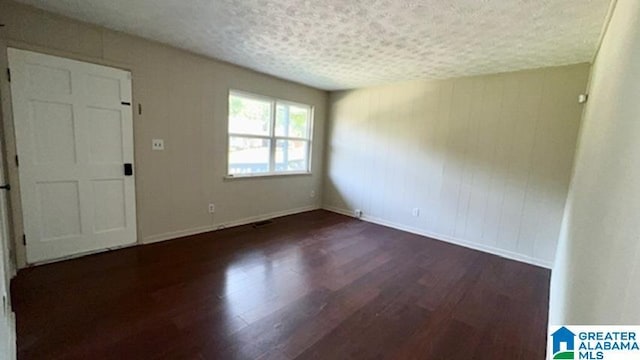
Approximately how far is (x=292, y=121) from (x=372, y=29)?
287 centimetres

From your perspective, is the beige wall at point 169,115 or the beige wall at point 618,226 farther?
the beige wall at point 169,115

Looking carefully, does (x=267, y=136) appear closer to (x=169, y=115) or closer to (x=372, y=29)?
(x=169, y=115)

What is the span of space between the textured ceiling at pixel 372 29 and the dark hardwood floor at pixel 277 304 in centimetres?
246

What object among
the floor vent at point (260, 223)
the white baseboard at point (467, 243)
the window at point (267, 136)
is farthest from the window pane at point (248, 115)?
the white baseboard at point (467, 243)

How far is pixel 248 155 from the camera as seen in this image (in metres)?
4.59

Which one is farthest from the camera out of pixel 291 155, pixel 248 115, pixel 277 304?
pixel 291 155

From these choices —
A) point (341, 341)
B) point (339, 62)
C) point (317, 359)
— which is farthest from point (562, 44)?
point (317, 359)

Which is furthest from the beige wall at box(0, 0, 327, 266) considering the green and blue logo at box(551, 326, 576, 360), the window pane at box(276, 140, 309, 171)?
the green and blue logo at box(551, 326, 576, 360)

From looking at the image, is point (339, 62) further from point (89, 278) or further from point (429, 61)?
point (89, 278)

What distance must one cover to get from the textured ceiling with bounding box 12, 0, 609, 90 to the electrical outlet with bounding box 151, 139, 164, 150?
118 centimetres

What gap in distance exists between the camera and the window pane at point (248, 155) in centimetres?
435

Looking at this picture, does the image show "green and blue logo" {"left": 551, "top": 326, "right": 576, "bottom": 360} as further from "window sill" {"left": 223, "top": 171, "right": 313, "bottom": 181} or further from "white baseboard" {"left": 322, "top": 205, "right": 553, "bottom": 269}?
"window sill" {"left": 223, "top": 171, "right": 313, "bottom": 181}

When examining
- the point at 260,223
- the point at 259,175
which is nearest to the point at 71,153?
the point at 259,175

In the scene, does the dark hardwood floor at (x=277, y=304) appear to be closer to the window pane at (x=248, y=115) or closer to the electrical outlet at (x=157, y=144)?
the electrical outlet at (x=157, y=144)
